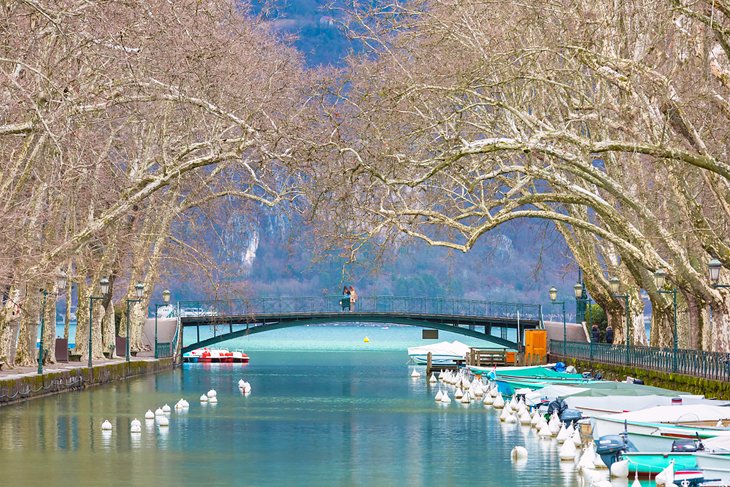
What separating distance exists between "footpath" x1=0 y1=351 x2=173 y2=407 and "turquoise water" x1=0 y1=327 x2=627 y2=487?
1.98 ft

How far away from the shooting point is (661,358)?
47844 mm

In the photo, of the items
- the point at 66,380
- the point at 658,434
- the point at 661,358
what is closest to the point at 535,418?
the point at 661,358

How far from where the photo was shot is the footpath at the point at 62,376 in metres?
44.6

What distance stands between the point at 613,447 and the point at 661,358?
1999 centimetres

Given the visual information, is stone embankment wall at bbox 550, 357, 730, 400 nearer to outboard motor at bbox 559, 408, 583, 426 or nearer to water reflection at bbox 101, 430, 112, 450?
outboard motor at bbox 559, 408, 583, 426

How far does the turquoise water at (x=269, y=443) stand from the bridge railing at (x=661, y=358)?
523 cm

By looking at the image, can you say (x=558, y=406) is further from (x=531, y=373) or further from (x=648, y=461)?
(x=531, y=373)

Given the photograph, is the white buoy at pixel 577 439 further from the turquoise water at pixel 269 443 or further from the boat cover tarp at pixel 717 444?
the boat cover tarp at pixel 717 444

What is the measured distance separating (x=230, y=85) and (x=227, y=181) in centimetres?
1692

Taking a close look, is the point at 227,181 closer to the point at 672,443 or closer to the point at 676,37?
the point at 676,37

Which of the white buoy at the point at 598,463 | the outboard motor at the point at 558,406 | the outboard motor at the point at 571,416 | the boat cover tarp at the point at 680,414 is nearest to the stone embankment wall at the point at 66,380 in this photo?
the outboard motor at the point at 558,406

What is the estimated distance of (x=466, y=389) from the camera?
58.7m

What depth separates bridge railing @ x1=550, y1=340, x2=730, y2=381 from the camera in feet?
131

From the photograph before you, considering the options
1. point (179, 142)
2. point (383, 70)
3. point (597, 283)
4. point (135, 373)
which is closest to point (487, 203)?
point (383, 70)
